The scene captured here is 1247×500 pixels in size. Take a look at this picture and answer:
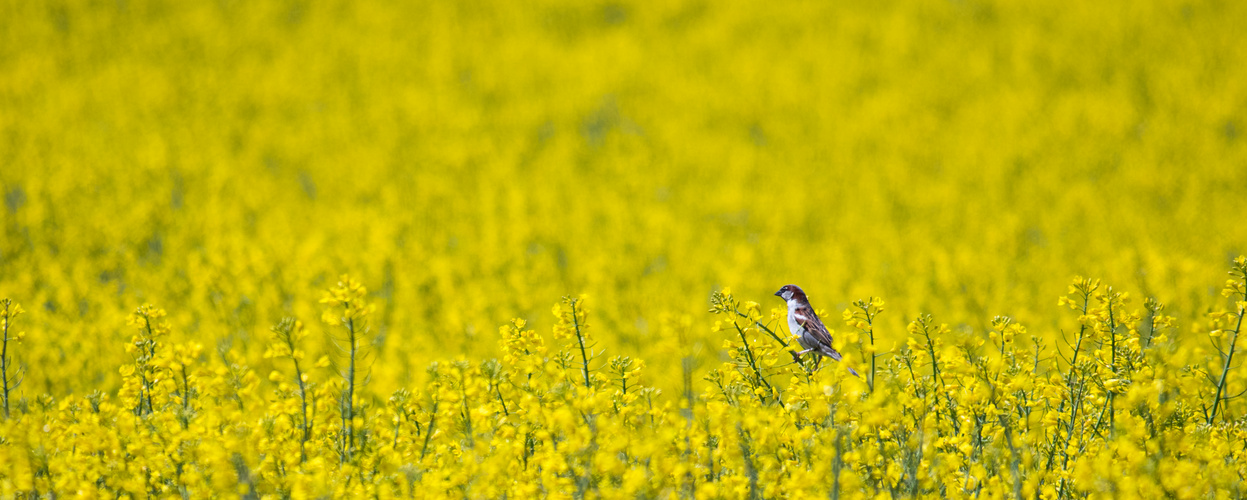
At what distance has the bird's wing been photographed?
3.03 m

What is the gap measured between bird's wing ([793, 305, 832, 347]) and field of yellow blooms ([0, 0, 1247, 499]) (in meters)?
0.10

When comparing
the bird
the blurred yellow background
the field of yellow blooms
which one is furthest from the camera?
the blurred yellow background

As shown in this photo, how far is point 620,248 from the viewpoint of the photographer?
1037 centimetres

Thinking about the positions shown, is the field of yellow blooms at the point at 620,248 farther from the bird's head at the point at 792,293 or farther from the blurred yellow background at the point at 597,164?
the bird's head at the point at 792,293

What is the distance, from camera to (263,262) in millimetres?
8406

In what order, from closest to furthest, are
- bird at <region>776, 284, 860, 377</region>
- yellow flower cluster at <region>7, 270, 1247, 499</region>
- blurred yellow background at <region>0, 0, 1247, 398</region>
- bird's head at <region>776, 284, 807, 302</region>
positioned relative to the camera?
1. yellow flower cluster at <region>7, 270, 1247, 499</region>
2. bird at <region>776, 284, 860, 377</region>
3. bird's head at <region>776, 284, 807, 302</region>
4. blurred yellow background at <region>0, 0, 1247, 398</region>

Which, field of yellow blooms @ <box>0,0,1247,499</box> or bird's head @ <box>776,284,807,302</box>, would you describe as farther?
bird's head @ <box>776,284,807,302</box>

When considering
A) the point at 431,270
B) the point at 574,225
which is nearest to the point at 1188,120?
the point at 574,225

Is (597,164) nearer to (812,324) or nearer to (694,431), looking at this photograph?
(812,324)

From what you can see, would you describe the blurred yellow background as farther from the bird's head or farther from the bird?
the bird's head

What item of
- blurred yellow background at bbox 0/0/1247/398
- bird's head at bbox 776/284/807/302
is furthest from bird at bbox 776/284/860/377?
blurred yellow background at bbox 0/0/1247/398

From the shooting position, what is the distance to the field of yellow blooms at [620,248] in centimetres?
278

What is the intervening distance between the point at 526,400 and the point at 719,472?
32.1 inches

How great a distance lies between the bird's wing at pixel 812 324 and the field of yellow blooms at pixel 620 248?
10 cm
